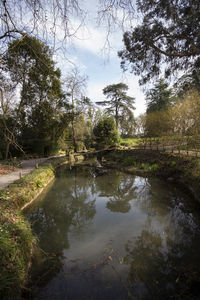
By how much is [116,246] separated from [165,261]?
1.15 m

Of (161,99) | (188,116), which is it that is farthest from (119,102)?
(188,116)

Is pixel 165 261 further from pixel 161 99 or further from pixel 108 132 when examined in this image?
pixel 161 99

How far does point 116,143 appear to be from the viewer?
23016mm

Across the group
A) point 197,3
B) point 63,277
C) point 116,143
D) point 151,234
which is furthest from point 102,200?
point 116,143

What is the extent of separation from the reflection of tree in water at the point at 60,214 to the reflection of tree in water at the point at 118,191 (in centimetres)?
83

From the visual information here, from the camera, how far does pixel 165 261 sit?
3451 mm

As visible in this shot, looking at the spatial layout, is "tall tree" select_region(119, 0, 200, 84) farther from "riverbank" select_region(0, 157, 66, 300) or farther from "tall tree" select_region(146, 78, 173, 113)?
"tall tree" select_region(146, 78, 173, 113)

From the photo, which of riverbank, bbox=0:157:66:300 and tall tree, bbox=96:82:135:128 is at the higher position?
tall tree, bbox=96:82:135:128

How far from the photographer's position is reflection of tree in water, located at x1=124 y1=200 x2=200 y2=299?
9.14ft

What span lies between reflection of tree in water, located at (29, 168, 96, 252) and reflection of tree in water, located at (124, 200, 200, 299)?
184 centimetres

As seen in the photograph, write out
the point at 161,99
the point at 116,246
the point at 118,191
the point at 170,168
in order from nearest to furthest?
the point at 116,246 → the point at 118,191 → the point at 170,168 → the point at 161,99

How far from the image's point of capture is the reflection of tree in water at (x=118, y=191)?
650 cm

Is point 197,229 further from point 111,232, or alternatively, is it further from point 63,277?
point 63,277

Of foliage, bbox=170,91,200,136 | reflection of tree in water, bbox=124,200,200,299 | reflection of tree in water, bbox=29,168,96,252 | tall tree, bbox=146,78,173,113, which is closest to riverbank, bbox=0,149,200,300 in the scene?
reflection of tree in water, bbox=29,168,96,252
